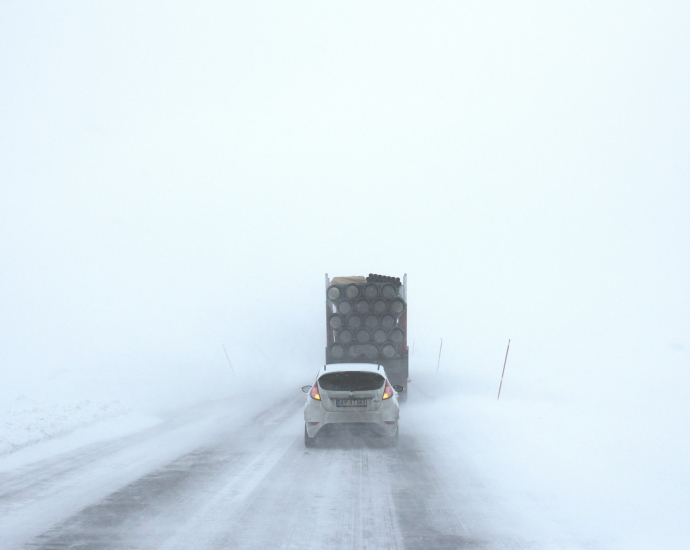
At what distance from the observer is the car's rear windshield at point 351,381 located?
11039 mm

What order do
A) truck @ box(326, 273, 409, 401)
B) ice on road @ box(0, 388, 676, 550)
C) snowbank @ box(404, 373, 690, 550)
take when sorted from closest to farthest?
ice on road @ box(0, 388, 676, 550) < snowbank @ box(404, 373, 690, 550) < truck @ box(326, 273, 409, 401)

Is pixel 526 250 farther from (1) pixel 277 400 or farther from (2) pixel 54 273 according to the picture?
(1) pixel 277 400

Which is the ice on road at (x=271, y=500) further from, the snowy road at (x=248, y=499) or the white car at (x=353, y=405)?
the white car at (x=353, y=405)

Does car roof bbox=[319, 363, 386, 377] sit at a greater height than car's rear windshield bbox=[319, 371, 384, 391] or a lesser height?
greater

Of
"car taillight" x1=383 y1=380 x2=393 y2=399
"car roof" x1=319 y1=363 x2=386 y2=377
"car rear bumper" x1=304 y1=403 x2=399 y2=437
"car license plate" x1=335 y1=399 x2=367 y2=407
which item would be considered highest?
"car roof" x1=319 y1=363 x2=386 y2=377

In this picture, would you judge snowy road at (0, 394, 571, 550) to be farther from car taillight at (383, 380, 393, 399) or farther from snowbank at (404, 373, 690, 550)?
car taillight at (383, 380, 393, 399)

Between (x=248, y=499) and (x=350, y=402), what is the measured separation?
3974 millimetres

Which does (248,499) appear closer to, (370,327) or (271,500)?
(271,500)

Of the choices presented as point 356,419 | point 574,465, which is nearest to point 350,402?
point 356,419

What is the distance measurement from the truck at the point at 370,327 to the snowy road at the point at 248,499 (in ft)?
22.3

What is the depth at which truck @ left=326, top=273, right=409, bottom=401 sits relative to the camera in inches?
718

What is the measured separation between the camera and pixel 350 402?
10.9m

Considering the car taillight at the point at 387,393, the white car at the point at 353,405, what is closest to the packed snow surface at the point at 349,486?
the white car at the point at 353,405

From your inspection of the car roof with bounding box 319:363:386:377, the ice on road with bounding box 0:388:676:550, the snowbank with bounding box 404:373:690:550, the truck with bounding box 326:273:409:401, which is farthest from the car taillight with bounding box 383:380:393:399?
the truck with bounding box 326:273:409:401
